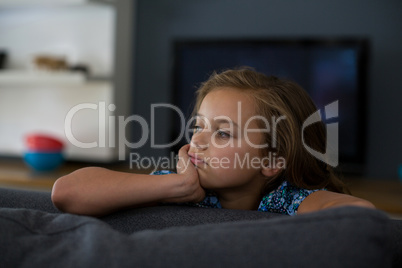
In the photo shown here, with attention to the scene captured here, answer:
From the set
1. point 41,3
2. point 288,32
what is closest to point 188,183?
point 288,32

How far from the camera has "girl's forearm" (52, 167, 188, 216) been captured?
86cm

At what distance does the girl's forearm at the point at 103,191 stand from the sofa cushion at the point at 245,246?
12.9 inches

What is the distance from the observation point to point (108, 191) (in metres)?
0.87

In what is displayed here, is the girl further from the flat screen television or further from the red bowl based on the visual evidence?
the red bowl

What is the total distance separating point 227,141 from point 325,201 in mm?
353

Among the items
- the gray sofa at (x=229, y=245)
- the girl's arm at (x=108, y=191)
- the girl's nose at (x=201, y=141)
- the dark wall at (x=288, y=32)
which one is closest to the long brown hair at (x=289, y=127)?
the girl's nose at (x=201, y=141)

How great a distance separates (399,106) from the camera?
2.75 metres

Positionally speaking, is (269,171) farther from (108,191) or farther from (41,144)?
(41,144)

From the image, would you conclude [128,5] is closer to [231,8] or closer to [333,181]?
[231,8]

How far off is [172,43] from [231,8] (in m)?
0.47

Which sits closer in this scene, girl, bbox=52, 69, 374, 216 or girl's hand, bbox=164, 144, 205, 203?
girl's hand, bbox=164, 144, 205, 203

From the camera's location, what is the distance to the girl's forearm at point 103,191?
864 millimetres

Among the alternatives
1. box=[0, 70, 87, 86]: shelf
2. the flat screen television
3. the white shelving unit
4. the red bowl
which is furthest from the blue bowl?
the flat screen television

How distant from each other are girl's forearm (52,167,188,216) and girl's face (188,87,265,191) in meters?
0.19
